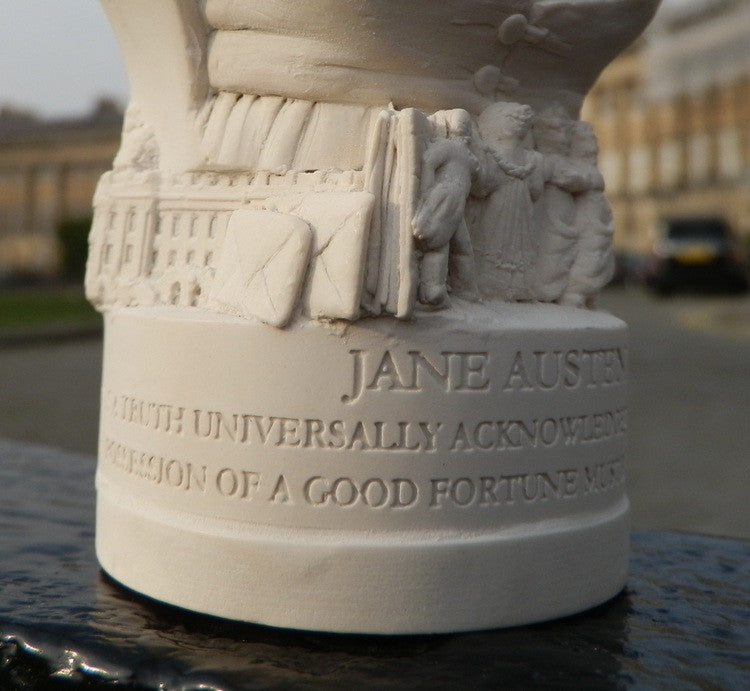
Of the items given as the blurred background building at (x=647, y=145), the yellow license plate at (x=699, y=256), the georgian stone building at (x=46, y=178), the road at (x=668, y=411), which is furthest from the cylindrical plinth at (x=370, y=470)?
the georgian stone building at (x=46, y=178)

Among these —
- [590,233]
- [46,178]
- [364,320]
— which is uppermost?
[46,178]

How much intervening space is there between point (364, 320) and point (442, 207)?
0.36m

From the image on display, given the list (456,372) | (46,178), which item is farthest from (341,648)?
(46,178)

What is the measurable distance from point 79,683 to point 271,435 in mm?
791

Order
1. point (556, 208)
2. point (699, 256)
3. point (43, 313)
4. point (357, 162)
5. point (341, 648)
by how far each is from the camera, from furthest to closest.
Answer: point (699, 256), point (43, 313), point (556, 208), point (357, 162), point (341, 648)

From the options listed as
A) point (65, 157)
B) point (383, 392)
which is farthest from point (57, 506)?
point (65, 157)

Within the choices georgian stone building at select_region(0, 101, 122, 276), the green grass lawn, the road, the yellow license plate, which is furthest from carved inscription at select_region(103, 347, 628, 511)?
georgian stone building at select_region(0, 101, 122, 276)

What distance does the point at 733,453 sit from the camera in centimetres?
720

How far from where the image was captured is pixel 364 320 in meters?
2.92

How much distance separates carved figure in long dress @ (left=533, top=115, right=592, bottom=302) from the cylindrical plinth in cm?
27

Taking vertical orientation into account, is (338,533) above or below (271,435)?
below

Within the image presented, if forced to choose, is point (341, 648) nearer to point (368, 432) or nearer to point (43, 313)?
point (368, 432)

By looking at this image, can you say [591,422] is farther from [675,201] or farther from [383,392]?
[675,201]

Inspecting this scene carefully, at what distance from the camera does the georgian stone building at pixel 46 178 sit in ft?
170
